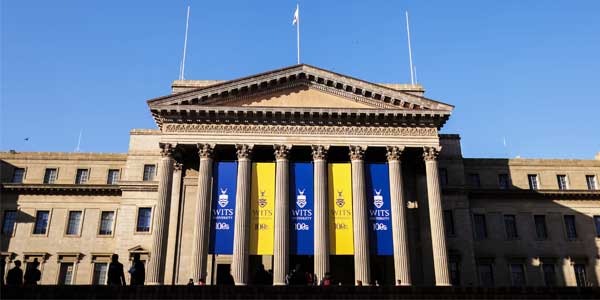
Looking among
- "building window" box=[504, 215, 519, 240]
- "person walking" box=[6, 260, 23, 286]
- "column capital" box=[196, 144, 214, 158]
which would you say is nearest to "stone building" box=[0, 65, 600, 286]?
"column capital" box=[196, 144, 214, 158]

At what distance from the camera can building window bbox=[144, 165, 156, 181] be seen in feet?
150

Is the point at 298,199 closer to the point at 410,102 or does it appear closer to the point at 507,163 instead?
the point at 410,102

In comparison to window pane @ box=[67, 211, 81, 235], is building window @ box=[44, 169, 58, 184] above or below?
above

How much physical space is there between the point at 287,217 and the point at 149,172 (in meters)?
16.1

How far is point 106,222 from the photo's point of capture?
4569 cm

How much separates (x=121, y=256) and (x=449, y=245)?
27171mm

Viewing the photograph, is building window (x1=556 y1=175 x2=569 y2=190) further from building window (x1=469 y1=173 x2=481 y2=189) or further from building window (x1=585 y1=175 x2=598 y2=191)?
building window (x1=469 y1=173 x2=481 y2=189)

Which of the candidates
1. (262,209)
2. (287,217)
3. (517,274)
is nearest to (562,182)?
(517,274)

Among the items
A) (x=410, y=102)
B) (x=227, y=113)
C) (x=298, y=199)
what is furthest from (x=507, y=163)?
(x=227, y=113)

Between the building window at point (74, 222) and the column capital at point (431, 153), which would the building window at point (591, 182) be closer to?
the column capital at point (431, 153)

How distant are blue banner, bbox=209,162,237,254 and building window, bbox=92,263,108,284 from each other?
1401 cm

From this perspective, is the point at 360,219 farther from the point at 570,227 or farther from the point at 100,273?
the point at 570,227

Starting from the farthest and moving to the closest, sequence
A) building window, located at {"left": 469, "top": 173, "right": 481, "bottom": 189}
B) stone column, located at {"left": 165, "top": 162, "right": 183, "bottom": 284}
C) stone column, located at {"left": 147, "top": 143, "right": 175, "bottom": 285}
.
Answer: building window, located at {"left": 469, "top": 173, "right": 481, "bottom": 189}, stone column, located at {"left": 165, "top": 162, "right": 183, "bottom": 284}, stone column, located at {"left": 147, "top": 143, "right": 175, "bottom": 285}

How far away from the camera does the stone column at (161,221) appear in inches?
1357
